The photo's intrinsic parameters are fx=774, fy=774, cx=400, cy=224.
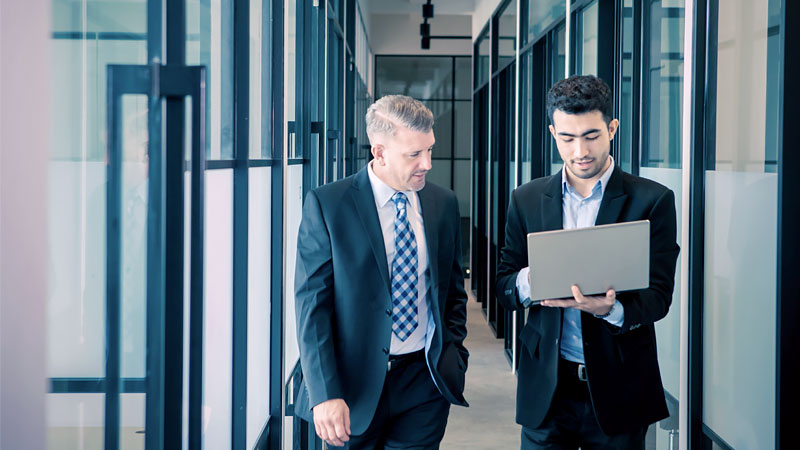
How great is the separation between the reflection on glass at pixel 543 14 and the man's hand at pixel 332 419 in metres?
3.32

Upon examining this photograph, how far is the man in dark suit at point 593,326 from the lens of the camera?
204 centimetres

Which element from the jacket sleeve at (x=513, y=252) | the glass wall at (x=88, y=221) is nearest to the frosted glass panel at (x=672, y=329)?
the jacket sleeve at (x=513, y=252)

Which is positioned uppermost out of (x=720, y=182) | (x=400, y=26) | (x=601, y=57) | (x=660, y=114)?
(x=400, y=26)

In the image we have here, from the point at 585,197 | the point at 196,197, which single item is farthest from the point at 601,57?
the point at 196,197

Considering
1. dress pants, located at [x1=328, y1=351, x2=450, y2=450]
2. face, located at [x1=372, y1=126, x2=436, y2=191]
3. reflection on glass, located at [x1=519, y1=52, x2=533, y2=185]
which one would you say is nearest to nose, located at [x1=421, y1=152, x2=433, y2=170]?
face, located at [x1=372, y1=126, x2=436, y2=191]

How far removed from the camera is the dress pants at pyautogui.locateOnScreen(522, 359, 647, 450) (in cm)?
208

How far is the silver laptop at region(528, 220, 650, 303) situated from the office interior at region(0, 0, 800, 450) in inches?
22.1

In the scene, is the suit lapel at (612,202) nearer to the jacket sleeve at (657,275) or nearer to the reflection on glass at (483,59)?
the jacket sleeve at (657,275)

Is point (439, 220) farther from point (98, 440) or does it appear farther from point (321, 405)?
point (98, 440)

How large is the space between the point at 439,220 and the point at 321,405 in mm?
601

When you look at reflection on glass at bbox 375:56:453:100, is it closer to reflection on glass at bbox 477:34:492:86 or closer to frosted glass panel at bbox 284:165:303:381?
reflection on glass at bbox 477:34:492:86

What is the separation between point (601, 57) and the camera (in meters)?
3.85

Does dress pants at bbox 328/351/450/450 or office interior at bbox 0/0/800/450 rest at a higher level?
office interior at bbox 0/0/800/450

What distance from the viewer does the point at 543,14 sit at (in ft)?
17.2
